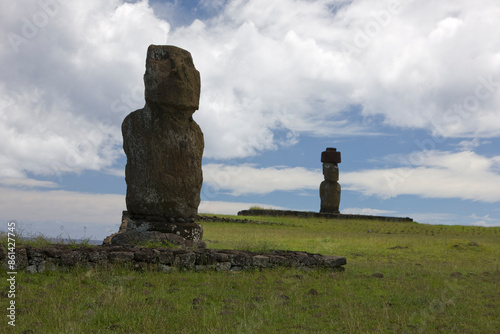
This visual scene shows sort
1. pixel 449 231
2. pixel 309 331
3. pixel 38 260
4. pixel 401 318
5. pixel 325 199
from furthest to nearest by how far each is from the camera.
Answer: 1. pixel 325 199
2. pixel 449 231
3. pixel 38 260
4. pixel 401 318
5. pixel 309 331

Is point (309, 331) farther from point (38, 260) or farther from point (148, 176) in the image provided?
point (148, 176)

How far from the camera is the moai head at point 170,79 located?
13.2 meters

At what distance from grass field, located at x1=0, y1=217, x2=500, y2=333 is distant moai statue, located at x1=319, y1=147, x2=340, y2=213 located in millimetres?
25499

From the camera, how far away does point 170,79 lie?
13.3 m

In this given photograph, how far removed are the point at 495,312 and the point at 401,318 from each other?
1988mm

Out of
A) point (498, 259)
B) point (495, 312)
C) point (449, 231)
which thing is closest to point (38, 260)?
point (495, 312)

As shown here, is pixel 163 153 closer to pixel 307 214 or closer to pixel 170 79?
pixel 170 79

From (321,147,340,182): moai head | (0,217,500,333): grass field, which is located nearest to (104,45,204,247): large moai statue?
(0,217,500,333): grass field

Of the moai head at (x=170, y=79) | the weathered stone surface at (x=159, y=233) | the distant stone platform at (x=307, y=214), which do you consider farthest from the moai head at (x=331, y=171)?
the moai head at (x=170, y=79)

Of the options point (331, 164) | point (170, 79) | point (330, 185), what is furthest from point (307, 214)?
point (170, 79)

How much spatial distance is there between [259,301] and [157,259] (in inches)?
118

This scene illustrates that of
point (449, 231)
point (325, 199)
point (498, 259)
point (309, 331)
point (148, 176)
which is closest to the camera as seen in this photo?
point (309, 331)

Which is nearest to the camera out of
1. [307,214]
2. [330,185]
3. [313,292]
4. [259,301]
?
[259,301]

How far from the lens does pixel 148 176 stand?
13.3 m
